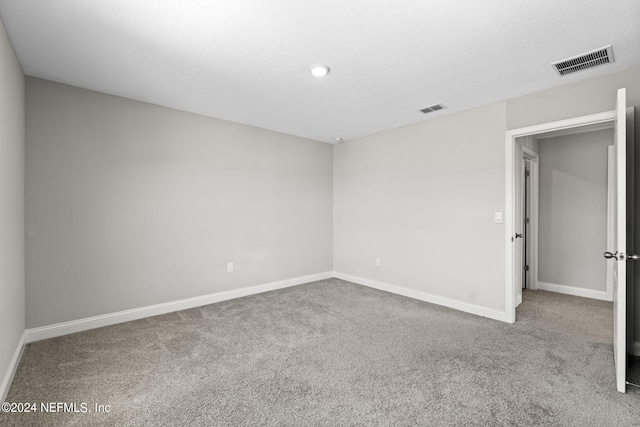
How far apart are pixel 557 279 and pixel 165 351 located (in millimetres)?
5418

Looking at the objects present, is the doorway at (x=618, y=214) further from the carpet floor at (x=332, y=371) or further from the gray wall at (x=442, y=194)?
the carpet floor at (x=332, y=371)

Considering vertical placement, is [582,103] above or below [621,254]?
above

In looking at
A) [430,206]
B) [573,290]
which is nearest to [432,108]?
[430,206]

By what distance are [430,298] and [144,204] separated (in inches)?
150

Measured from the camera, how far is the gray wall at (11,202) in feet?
6.53

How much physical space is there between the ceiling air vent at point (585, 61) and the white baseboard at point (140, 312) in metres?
4.17

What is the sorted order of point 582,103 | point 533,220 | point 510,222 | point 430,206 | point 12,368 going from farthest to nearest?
1. point 533,220
2. point 430,206
3. point 510,222
4. point 582,103
5. point 12,368

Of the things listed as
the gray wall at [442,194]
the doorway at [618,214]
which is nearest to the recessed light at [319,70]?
the gray wall at [442,194]

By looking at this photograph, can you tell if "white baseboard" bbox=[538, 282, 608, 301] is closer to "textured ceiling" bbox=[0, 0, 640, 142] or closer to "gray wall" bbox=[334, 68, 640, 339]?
"gray wall" bbox=[334, 68, 640, 339]

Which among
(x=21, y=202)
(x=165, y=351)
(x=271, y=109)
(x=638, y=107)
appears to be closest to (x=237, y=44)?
(x=271, y=109)

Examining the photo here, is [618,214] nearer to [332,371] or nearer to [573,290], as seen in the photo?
[332,371]

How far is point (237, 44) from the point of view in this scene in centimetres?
225

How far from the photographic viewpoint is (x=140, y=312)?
3404 mm

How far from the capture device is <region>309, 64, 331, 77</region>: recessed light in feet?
8.49
